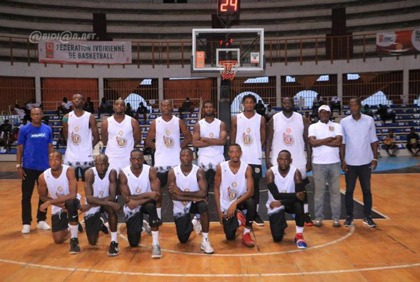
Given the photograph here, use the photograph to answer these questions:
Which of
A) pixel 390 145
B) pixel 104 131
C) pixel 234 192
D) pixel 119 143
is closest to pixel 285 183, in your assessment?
pixel 234 192

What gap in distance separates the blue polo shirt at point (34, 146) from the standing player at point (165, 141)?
62.4 inches

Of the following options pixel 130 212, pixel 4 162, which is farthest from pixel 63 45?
pixel 130 212

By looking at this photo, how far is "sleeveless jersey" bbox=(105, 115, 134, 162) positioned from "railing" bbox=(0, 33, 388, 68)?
1775cm

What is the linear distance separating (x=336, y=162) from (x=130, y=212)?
10.2ft

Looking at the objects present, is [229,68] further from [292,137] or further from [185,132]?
[292,137]

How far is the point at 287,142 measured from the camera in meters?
6.68

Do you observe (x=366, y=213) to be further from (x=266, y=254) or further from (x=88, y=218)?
(x=88, y=218)

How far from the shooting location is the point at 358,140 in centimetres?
673

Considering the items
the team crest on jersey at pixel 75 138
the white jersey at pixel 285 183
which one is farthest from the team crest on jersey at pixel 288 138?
the team crest on jersey at pixel 75 138

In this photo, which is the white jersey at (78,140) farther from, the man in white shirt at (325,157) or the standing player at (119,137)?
the man in white shirt at (325,157)

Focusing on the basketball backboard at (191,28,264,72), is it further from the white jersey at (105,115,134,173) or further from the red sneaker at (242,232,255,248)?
the red sneaker at (242,232,255,248)

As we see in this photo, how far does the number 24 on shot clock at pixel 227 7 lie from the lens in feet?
57.3

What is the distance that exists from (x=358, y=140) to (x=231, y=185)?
2123mm

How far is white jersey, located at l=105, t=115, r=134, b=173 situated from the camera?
6.51 meters
